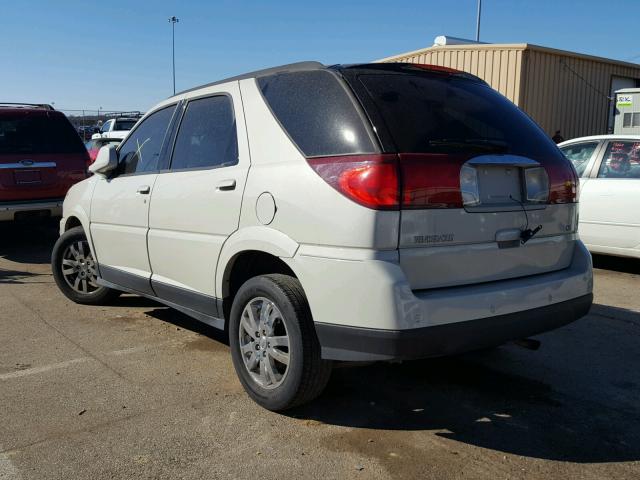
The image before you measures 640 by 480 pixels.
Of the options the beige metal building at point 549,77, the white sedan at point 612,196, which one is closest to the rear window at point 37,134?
the white sedan at point 612,196

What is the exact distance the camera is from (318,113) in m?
3.33

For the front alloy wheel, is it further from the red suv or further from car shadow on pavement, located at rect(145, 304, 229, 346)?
the red suv

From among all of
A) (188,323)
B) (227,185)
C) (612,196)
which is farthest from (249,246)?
(612,196)

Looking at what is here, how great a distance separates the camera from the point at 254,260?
3740 mm

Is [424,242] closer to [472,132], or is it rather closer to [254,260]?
[472,132]

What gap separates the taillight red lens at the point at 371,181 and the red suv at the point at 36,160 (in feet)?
21.2

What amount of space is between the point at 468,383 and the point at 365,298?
145 cm

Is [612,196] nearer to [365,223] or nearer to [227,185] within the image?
[227,185]

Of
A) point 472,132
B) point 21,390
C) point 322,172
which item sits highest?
point 472,132

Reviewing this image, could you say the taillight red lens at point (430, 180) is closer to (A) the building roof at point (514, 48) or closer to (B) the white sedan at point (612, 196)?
(B) the white sedan at point (612, 196)

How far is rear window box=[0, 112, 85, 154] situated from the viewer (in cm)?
831

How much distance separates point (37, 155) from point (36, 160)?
98 mm

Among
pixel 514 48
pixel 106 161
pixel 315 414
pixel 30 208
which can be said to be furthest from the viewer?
pixel 514 48

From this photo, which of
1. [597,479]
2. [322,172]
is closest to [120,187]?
[322,172]
